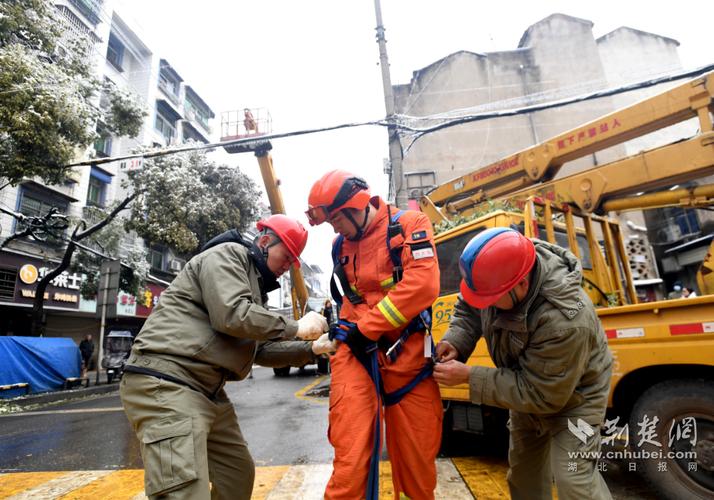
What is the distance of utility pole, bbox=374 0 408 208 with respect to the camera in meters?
8.65

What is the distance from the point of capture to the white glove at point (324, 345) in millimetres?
2164

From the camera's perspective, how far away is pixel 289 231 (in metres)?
2.34

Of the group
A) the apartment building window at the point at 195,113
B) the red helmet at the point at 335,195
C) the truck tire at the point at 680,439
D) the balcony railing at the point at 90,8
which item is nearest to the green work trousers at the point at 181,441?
the red helmet at the point at 335,195

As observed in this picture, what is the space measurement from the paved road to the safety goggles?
220 centimetres

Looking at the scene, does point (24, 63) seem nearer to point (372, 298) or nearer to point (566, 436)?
point (372, 298)

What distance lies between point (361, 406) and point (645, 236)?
856 inches

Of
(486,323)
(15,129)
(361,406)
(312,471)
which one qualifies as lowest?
(312,471)

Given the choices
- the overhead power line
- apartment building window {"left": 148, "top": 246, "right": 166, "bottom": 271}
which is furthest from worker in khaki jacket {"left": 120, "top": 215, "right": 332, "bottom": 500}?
apartment building window {"left": 148, "top": 246, "right": 166, "bottom": 271}

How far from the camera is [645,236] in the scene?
61.7 ft

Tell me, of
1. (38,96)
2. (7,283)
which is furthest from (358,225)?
(7,283)

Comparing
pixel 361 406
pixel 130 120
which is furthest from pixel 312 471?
pixel 130 120

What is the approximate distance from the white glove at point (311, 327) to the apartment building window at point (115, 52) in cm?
2420

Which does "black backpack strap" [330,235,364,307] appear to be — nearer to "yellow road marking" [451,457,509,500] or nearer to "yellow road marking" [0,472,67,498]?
"yellow road marking" [451,457,509,500]

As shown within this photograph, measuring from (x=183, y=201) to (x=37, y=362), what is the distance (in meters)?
6.39
